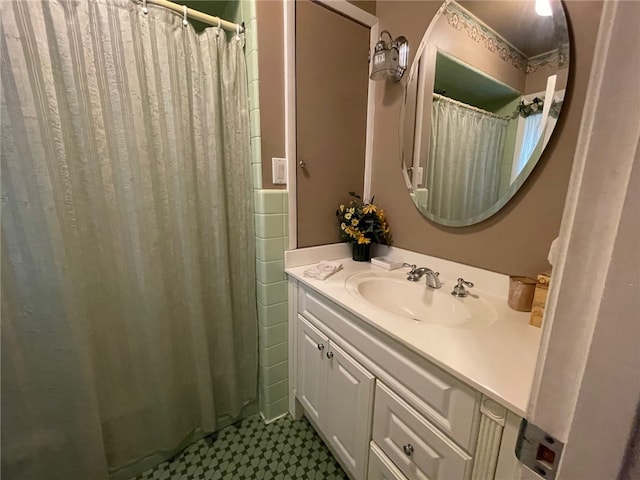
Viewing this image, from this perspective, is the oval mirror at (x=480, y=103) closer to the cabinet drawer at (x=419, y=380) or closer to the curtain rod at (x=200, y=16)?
the cabinet drawer at (x=419, y=380)

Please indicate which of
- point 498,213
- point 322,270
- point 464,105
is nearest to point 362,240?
point 322,270

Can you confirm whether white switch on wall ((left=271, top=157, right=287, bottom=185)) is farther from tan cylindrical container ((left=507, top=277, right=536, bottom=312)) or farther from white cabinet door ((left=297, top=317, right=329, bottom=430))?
tan cylindrical container ((left=507, top=277, right=536, bottom=312))

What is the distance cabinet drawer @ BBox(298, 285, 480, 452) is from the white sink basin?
4.5 inches

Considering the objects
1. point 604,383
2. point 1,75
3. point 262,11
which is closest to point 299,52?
point 262,11

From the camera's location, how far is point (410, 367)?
0.74 meters

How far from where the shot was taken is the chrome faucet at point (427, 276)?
1.11m

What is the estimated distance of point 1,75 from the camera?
0.76 meters

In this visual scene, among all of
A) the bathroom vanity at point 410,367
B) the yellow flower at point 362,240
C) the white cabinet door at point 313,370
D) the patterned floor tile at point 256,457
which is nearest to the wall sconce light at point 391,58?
the yellow flower at point 362,240

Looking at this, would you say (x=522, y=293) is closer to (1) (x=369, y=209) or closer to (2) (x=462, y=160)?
(2) (x=462, y=160)

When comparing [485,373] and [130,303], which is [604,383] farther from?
[130,303]

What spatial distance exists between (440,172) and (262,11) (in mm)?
985

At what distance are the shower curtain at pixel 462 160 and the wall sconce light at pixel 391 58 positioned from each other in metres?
0.24

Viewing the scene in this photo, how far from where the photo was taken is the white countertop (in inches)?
22.2

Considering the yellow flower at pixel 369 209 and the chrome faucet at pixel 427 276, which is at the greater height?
the yellow flower at pixel 369 209
